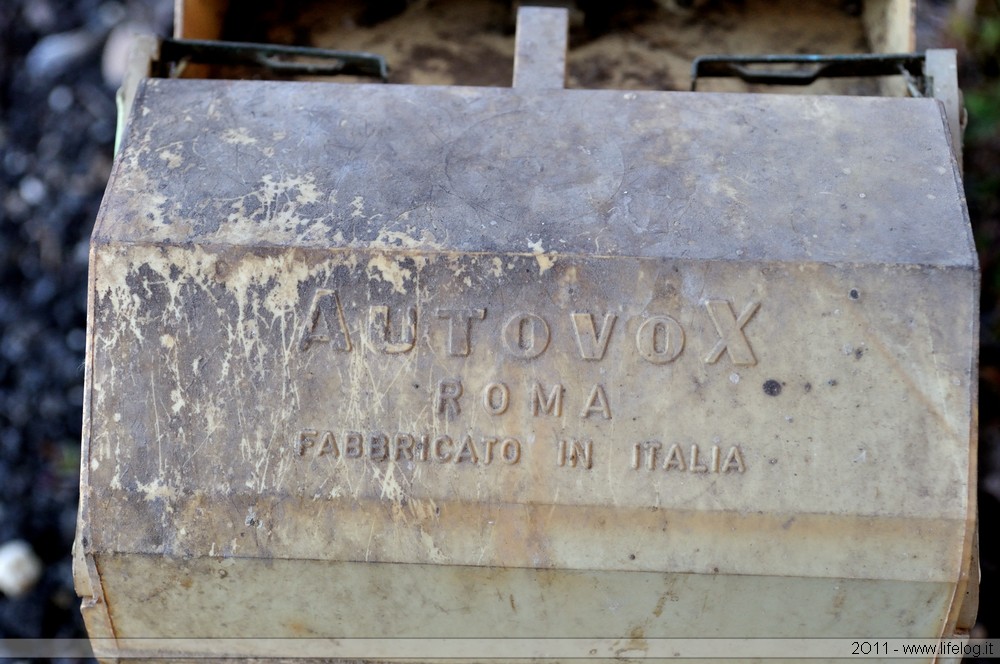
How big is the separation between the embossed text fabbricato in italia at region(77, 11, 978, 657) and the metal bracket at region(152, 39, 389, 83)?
1.16 feet

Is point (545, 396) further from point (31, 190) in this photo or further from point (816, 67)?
point (31, 190)

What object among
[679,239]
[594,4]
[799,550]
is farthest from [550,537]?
[594,4]

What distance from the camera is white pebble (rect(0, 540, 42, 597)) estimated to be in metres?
2.34

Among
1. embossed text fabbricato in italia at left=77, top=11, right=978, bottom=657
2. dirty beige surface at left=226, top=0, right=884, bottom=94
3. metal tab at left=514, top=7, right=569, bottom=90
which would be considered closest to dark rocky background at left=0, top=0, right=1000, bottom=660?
dirty beige surface at left=226, top=0, right=884, bottom=94

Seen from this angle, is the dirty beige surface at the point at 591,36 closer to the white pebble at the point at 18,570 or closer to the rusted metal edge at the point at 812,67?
the rusted metal edge at the point at 812,67

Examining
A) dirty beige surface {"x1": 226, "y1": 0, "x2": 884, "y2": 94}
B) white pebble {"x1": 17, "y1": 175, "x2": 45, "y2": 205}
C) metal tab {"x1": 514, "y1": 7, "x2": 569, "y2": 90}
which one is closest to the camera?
metal tab {"x1": 514, "y1": 7, "x2": 569, "y2": 90}

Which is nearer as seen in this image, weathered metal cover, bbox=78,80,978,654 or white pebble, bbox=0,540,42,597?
weathered metal cover, bbox=78,80,978,654

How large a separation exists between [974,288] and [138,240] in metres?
1.23

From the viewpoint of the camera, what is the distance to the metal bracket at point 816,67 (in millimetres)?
1664

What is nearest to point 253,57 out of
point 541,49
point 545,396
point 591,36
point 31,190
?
point 541,49

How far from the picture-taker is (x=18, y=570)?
235 centimetres

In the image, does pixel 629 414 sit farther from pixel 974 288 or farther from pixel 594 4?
pixel 594 4

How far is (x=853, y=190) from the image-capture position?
1.44 meters

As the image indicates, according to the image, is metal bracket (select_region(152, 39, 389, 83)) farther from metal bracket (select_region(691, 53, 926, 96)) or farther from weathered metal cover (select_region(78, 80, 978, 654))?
metal bracket (select_region(691, 53, 926, 96))
